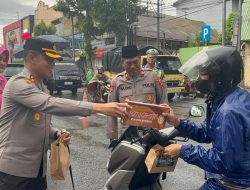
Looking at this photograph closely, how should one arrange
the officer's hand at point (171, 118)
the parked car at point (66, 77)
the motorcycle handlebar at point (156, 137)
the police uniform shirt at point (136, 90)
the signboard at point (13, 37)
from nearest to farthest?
the officer's hand at point (171, 118)
the motorcycle handlebar at point (156, 137)
the police uniform shirt at point (136, 90)
the parked car at point (66, 77)
the signboard at point (13, 37)

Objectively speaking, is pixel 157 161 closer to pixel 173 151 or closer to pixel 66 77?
pixel 173 151

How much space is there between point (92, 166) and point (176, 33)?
121 ft

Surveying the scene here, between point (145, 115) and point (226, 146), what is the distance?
63 cm

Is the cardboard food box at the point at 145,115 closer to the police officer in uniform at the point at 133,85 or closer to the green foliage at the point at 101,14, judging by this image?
the police officer in uniform at the point at 133,85

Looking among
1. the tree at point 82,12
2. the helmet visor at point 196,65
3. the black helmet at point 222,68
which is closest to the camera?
the black helmet at point 222,68

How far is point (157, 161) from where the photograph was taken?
2.55 metres

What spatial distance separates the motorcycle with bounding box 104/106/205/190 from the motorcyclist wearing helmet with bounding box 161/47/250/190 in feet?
1.55

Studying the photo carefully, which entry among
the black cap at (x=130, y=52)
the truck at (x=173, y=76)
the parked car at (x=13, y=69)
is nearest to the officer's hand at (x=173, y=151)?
the black cap at (x=130, y=52)

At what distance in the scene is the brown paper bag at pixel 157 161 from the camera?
252cm

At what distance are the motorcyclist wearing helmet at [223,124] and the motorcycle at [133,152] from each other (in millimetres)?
474

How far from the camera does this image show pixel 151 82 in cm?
454

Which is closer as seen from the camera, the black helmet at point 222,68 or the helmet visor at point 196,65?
the black helmet at point 222,68

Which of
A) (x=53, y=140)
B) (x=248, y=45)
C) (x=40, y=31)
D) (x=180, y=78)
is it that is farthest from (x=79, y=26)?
(x=53, y=140)

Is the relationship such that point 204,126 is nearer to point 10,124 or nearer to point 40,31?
point 10,124
